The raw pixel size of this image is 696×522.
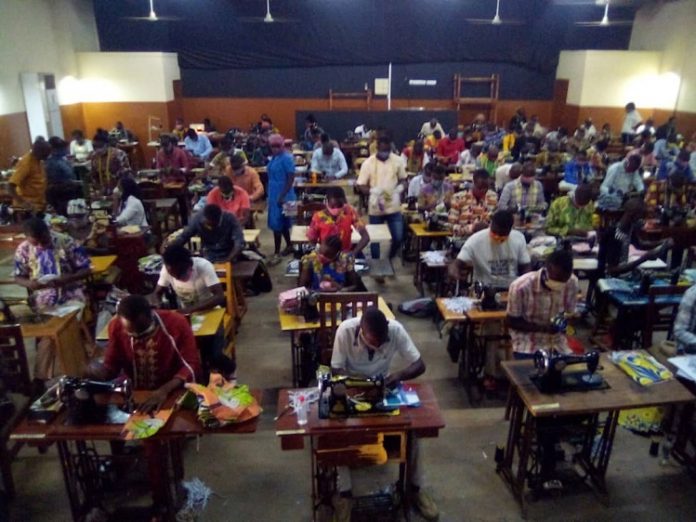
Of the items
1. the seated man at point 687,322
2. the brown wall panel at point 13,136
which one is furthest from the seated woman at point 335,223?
the brown wall panel at point 13,136

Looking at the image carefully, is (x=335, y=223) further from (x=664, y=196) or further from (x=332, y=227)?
(x=664, y=196)

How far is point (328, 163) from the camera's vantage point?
9352 millimetres

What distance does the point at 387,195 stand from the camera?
7.22m

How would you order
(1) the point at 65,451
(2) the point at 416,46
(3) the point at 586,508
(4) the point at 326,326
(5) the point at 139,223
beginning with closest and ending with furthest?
1. (1) the point at 65,451
2. (3) the point at 586,508
3. (4) the point at 326,326
4. (5) the point at 139,223
5. (2) the point at 416,46

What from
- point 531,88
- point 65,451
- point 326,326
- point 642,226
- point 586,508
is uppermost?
point 531,88

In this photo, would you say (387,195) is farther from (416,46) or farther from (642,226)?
(416,46)

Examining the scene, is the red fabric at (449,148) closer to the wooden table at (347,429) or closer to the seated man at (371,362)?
the seated man at (371,362)

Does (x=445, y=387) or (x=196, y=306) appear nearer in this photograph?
(x=196, y=306)

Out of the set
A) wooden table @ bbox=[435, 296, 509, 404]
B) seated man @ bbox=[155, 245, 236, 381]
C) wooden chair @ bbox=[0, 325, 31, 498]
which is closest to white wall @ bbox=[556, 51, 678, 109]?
wooden table @ bbox=[435, 296, 509, 404]

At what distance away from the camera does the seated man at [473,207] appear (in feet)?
21.4

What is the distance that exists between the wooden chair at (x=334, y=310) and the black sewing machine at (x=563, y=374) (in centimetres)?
128

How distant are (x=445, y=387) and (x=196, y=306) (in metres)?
2.36

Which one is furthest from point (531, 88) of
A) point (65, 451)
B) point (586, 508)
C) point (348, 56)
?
point (65, 451)

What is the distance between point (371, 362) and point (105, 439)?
5.42 feet
